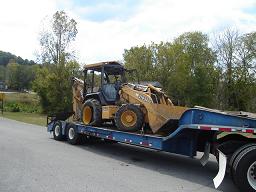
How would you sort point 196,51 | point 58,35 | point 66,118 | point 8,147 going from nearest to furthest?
point 8,147
point 66,118
point 58,35
point 196,51

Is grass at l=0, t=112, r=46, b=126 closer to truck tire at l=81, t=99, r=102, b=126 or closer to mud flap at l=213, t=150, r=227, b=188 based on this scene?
truck tire at l=81, t=99, r=102, b=126

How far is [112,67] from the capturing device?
1392 centimetres

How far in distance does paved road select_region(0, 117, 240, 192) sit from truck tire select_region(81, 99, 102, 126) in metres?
0.93

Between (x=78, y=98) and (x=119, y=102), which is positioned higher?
(x=78, y=98)

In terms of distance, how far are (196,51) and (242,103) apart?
12624 mm

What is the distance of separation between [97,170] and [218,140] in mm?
2992

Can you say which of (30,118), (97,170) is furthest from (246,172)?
(30,118)

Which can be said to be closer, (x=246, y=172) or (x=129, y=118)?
(x=246, y=172)

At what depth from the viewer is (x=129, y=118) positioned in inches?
467

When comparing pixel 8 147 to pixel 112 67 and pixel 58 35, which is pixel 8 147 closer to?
pixel 112 67

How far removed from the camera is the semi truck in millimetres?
8070

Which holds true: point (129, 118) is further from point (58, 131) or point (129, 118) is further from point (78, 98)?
point (58, 131)

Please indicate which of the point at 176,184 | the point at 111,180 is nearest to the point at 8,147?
the point at 111,180

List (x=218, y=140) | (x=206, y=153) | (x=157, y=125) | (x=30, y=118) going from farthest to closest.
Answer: (x=30, y=118), (x=157, y=125), (x=206, y=153), (x=218, y=140)
